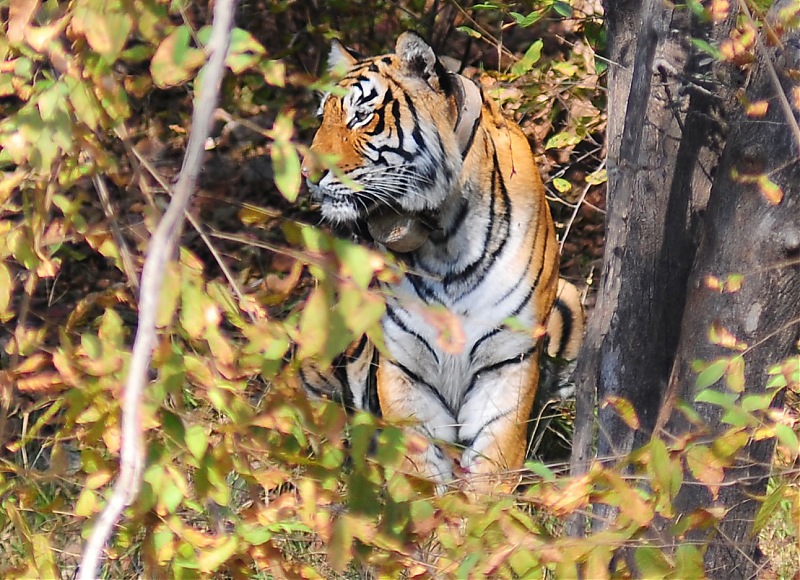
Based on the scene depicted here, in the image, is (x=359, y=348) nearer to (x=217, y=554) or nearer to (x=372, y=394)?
(x=372, y=394)

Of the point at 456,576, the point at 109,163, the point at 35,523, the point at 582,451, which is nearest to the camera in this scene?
the point at 456,576

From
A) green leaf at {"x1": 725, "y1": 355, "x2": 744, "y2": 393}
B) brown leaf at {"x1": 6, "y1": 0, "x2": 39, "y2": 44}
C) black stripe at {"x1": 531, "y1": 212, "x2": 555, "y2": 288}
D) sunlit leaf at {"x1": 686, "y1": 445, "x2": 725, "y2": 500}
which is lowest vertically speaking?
black stripe at {"x1": 531, "y1": 212, "x2": 555, "y2": 288}

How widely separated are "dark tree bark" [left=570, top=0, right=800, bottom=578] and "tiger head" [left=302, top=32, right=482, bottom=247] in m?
0.78

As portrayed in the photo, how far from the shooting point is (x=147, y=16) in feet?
4.88

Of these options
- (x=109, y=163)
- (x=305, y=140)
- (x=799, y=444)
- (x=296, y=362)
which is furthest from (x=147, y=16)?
(x=305, y=140)

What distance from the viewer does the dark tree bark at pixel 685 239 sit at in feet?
7.35

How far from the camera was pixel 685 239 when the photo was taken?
8.38 ft

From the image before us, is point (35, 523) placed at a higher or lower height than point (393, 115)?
lower

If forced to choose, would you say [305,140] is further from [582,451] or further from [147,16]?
[147,16]

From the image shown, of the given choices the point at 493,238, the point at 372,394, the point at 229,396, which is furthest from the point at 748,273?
the point at 372,394

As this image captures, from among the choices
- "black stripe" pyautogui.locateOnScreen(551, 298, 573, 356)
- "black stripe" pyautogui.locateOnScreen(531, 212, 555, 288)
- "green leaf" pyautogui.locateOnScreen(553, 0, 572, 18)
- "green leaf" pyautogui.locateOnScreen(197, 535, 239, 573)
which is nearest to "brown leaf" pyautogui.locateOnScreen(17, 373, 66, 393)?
"green leaf" pyautogui.locateOnScreen(197, 535, 239, 573)

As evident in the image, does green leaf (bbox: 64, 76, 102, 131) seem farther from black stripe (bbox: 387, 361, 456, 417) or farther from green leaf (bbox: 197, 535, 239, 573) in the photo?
black stripe (bbox: 387, 361, 456, 417)

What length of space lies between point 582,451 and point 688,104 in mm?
862

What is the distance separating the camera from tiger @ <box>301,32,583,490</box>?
334 cm
